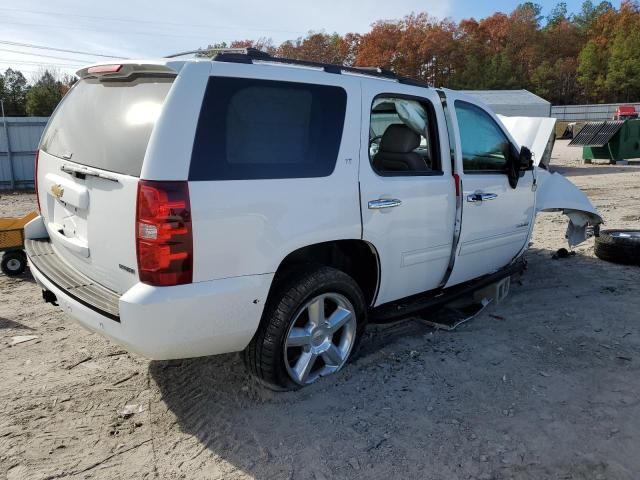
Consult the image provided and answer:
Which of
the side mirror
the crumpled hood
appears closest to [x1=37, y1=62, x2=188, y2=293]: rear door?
the side mirror

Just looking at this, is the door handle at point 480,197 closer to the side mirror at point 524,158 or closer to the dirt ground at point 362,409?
the side mirror at point 524,158

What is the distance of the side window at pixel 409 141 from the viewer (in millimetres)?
4031

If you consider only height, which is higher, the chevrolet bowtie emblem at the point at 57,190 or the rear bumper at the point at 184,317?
the chevrolet bowtie emblem at the point at 57,190

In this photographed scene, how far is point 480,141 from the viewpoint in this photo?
15.0 ft

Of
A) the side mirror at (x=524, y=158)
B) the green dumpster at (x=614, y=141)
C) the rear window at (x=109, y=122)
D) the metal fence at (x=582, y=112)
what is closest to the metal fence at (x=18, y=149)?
the rear window at (x=109, y=122)

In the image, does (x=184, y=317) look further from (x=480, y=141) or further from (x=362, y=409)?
(x=480, y=141)

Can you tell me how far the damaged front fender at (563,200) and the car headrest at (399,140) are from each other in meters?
1.94

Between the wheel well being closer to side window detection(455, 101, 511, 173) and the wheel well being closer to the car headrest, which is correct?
the car headrest

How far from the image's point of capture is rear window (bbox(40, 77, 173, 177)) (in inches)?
110

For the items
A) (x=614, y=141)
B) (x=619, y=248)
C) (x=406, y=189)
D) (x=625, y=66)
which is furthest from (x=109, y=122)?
(x=625, y=66)

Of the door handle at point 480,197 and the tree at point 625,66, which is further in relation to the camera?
the tree at point 625,66

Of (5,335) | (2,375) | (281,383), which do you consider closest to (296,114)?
(281,383)

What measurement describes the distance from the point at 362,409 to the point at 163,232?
162cm

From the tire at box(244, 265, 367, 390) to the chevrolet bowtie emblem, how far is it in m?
1.45
